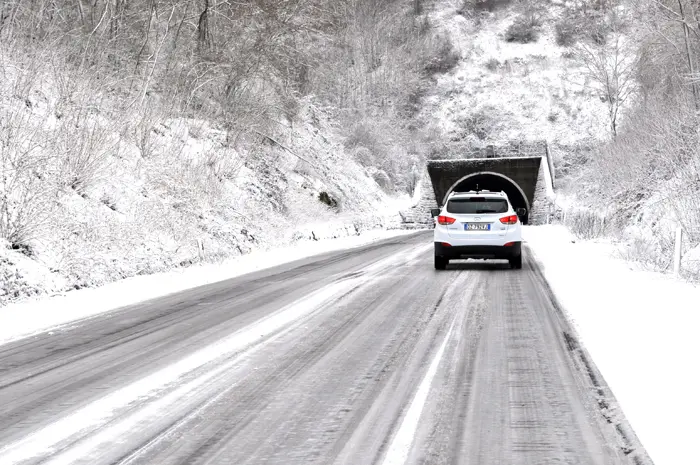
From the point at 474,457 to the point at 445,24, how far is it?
89.6m

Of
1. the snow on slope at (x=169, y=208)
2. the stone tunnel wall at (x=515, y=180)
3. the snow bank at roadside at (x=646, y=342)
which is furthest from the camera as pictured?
the stone tunnel wall at (x=515, y=180)

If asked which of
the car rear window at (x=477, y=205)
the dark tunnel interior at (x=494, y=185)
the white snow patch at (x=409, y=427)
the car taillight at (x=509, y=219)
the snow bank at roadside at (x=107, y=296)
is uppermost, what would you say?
the dark tunnel interior at (x=494, y=185)

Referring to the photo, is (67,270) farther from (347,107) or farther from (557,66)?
(557,66)

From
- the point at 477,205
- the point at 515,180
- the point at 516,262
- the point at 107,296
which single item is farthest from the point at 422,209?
the point at 107,296

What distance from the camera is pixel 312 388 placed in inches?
229

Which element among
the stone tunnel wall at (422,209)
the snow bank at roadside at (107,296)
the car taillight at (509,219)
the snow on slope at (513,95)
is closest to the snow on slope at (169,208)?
the snow bank at roadside at (107,296)

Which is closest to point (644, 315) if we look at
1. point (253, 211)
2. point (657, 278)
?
point (657, 278)

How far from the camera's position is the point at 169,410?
514cm

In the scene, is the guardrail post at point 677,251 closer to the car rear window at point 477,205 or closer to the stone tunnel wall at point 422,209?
the car rear window at point 477,205

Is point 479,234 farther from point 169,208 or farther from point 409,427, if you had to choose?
point 409,427

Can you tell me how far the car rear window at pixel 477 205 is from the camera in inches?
651

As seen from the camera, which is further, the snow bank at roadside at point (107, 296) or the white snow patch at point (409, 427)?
the snow bank at roadside at point (107, 296)

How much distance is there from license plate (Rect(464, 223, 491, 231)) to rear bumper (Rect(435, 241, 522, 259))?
1.33 ft

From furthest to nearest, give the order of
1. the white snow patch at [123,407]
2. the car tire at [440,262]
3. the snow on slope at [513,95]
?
the snow on slope at [513,95] < the car tire at [440,262] < the white snow patch at [123,407]
